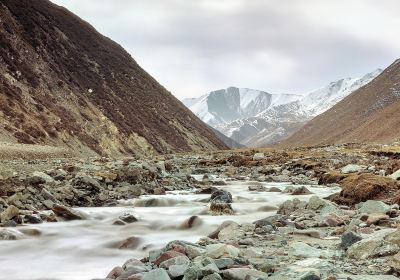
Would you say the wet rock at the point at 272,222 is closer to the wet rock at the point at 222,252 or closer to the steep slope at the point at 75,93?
the wet rock at the point at 222,252

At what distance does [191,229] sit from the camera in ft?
48.5

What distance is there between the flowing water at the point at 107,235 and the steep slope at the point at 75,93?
34.0 metres

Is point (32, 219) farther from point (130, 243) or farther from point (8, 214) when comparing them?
point (130, 243)

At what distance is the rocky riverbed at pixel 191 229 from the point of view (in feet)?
24.9

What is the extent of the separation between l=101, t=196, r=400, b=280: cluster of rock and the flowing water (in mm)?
2428

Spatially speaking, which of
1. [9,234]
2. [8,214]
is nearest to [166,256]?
[9,234]

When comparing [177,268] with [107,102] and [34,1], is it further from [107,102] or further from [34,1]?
[34,1]

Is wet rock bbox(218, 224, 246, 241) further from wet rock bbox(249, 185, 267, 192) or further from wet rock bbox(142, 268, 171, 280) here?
wet rock bbox(249, 185, 267, 192)

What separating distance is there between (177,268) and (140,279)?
612 mm

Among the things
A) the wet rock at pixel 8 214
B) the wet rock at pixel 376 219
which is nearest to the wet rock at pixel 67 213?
the wet rock at pixel 8 214

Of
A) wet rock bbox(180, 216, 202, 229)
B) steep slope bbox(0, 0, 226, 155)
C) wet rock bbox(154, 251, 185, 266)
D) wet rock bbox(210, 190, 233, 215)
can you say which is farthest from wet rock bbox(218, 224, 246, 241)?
steep slope bbox(0, 0, 226, 155)

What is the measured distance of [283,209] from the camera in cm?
1459

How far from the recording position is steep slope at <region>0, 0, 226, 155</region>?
5759 centimetres

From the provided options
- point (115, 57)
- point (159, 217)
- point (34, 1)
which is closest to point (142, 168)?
point (159, 217)
